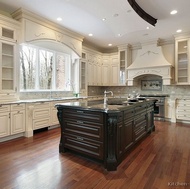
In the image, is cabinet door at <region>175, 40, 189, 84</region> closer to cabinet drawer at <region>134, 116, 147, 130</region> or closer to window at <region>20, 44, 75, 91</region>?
cabinet drawer at <region>134, 116, 147, 130</region>

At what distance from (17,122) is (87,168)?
2250mm

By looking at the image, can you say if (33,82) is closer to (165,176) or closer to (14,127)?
(14,127)

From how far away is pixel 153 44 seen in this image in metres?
6.12

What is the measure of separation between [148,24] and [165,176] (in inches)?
142

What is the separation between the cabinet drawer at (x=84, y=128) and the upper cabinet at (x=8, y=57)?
6.38 ft

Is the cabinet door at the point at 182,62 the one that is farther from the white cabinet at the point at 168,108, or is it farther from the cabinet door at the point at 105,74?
the cabinet door at the point at 105,74

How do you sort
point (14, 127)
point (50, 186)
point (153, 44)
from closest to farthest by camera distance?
point (50, 186) → point (14, 127) → point (153, 44)

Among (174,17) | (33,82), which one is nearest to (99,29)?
(174,17)

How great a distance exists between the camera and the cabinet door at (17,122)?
3.59 m

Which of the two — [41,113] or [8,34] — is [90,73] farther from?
[8,34]

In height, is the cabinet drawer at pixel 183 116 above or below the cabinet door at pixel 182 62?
below

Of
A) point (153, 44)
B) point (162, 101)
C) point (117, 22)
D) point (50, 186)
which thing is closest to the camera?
point (50, 186)

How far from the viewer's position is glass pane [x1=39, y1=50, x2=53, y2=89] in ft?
16.4

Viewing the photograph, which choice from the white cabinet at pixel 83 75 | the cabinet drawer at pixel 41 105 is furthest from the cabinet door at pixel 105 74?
the cabinet drawer at pixel 41 105
